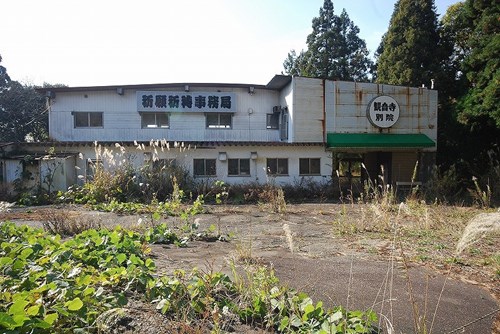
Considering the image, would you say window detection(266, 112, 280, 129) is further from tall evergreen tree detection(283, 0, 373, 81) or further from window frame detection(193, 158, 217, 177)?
tall evergreen tree detection(283, 0, 373, 81)

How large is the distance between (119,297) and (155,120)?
15.8 meters

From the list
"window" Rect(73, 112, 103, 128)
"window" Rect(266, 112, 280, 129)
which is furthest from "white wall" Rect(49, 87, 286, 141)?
"window" Rect(266, 112, 280, 129)

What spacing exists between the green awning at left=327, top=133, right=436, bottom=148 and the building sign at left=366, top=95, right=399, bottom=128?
0.60 meters

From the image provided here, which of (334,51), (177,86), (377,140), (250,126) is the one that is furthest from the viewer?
(334,51)

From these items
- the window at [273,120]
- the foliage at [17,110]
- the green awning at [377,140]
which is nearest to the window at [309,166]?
the green awning at [377,140]

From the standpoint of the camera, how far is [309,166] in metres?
16.2

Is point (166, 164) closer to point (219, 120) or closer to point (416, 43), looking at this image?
point (219, 120)

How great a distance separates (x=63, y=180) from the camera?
1396cm

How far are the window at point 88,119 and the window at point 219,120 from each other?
5.64 meters

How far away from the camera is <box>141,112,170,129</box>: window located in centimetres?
1714

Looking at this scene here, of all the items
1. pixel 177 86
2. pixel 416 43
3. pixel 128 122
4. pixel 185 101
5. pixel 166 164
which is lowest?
pixel 166 164

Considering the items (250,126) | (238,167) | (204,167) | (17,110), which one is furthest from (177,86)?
(17,110)

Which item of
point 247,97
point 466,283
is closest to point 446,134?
point 247,97

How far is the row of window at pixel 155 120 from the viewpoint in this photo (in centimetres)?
1691
